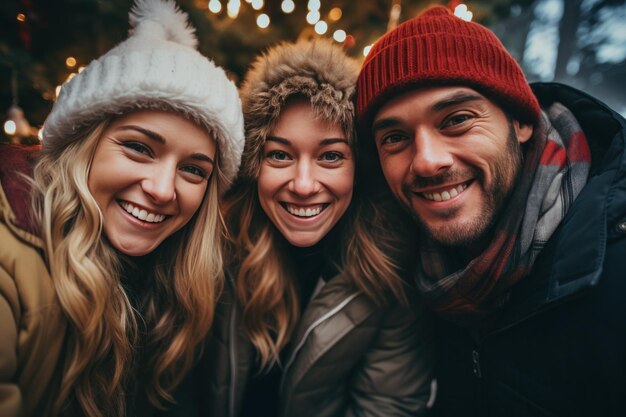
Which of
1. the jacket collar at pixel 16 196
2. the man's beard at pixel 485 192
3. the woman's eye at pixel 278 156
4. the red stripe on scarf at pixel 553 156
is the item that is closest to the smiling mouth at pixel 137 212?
the jacket collar at pixel 16 196

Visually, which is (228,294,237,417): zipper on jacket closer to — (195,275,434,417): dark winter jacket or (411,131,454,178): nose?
(195,275,434,417): dark winter jacket

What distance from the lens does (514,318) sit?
124 cm

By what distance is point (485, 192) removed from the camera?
1319mm

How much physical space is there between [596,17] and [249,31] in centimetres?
526

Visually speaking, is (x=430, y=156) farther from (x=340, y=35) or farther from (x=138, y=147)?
(x=340, y=35)

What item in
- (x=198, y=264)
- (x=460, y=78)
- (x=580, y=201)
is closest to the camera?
(x=580, y=201)

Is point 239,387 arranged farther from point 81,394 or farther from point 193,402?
point 81,394

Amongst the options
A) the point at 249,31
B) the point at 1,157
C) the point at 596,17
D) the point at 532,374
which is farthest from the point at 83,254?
the point at 596,17

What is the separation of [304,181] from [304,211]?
0.18 m

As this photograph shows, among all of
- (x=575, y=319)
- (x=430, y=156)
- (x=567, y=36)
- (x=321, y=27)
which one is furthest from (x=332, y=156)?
(x=567, y=36)

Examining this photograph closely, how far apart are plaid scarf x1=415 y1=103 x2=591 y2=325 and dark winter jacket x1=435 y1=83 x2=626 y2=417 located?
52mm

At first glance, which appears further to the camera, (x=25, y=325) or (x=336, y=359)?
(x=336, y=359)

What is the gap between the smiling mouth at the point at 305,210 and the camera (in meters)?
1.62

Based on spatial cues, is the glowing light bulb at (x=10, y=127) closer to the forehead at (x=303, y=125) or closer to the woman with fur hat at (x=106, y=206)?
the woman with fur hat at (x=106, y=206)
